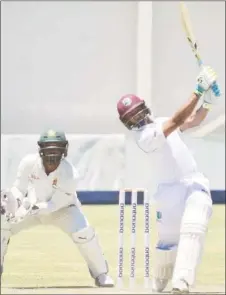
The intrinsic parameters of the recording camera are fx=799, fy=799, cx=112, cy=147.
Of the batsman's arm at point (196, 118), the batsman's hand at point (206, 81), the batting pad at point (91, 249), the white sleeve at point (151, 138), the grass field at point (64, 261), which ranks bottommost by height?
the grass field at point (64, 261)

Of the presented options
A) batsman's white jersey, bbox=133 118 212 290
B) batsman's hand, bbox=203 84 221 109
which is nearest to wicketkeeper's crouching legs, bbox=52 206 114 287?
batsman's white jersey, bbox=133 118 212 290

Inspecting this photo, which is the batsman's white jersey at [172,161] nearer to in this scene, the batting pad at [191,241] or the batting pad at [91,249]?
the batting pad at [191,241]

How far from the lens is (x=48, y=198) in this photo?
398cm

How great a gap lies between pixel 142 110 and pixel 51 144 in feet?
1.54

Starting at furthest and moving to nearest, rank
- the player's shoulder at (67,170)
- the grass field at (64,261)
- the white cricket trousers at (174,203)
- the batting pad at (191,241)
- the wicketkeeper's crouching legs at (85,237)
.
Answer: the grass field at (64,261)
the wicketkeeper's crouching legs at (85,237)
the player's shoulder at (67,170)
the white cricket trousers at (174,203)
the batting pad at (191,241)

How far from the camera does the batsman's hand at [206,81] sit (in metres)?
3.68

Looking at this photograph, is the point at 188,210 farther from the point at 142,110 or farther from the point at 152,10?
the point at 152,10

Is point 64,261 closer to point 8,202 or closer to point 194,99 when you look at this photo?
point 8,202

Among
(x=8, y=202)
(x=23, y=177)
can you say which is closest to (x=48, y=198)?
(x=23, y=177)

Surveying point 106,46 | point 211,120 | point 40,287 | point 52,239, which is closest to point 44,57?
point 106,46

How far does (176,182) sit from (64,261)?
7.30ft

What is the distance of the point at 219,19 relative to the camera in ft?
47.4

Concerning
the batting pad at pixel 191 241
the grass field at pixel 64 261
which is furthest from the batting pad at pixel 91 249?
the batting pad at pixel 191 241

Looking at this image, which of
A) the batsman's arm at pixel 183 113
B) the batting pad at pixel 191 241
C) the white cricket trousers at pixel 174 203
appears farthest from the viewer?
the white cricket trousers at pixel 174 203
